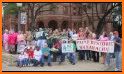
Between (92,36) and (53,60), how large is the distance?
239cm

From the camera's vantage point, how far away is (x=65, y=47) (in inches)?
844

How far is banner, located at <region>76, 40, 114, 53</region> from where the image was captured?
2034 centimetres

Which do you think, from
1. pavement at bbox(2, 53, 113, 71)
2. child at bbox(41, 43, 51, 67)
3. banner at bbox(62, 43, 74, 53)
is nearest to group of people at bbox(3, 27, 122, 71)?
child at bbox(41, 43, 51, 67)

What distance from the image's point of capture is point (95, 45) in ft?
70.6

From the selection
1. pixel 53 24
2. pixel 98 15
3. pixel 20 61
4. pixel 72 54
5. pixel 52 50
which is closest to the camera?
pixel 20 61

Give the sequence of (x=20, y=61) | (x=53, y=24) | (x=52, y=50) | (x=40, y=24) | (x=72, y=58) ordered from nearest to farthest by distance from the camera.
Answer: (x=20, y=61), (x=52, y=50), (x=72, y=58), (x=40, y=24), (x=53, y=24)

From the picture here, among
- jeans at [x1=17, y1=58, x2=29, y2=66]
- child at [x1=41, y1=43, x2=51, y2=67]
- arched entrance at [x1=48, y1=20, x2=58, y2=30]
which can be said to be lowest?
jeans at [x1=17, y1=58, x2=29, y2=66]

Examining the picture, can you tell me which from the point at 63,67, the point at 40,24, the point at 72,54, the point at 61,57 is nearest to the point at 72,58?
the point at 72,54

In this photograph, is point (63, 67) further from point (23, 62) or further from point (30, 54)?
point (23, 62)

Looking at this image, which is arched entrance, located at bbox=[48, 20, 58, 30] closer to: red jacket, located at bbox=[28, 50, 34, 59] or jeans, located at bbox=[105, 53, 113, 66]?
red jacket, located at bbox=[28, 50, 34, 59]

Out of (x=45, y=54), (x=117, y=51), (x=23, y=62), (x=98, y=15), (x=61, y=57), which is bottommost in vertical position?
(x=23, y=62)

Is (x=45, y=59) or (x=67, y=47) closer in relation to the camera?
(x=45, y=59)

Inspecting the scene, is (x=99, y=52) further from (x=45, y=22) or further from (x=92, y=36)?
(x=45, y=22)

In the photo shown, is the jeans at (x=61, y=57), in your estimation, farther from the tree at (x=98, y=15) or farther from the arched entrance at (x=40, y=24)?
the arched entrance at (x=40, y=24)
